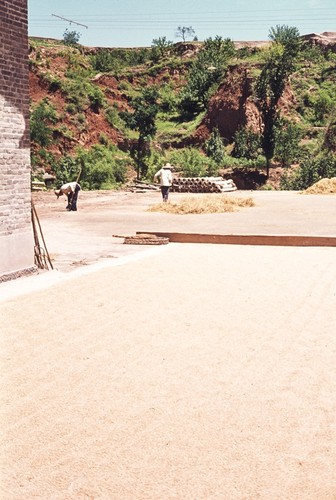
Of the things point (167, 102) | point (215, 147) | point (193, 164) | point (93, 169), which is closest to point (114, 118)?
point (215, 147)

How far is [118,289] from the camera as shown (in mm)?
8984

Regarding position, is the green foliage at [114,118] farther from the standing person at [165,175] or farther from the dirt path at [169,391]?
the dirt path at [169,391]

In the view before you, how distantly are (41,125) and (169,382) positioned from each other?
35.1 metres

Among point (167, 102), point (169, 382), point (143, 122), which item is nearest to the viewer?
point (169, 382)

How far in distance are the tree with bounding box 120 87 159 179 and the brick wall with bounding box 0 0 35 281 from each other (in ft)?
99.3

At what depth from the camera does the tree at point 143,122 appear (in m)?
41.1

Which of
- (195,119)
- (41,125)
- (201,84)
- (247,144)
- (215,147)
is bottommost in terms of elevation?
(215,147)

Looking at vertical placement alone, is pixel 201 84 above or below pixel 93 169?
above

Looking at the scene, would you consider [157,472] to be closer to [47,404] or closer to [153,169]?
[47,404]

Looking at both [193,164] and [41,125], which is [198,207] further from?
[41,125]

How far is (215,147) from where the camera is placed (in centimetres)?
4256

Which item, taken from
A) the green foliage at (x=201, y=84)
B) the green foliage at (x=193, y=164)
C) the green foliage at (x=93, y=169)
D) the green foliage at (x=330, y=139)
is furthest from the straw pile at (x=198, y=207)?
the green foliage at (x=201, y=84)

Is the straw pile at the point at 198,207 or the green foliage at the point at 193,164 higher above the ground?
the green foliage at the point at 193,164

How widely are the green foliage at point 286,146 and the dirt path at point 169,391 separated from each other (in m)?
31.7
